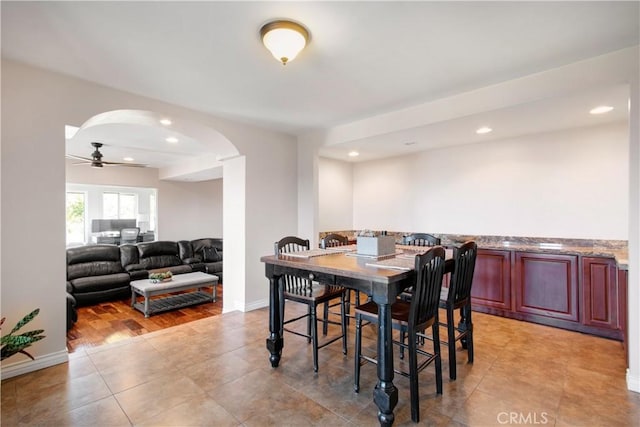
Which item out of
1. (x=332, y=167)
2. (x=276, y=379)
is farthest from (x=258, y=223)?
(x=276, y=379)

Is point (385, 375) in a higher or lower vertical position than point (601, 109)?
lower

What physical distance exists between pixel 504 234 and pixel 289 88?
330 cm

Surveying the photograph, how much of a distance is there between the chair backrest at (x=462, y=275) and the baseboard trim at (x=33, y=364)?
10.4 ft

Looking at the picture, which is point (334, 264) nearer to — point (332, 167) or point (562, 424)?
point (562, 424)

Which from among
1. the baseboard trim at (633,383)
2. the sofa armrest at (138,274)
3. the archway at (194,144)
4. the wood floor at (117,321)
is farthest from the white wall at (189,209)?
the baseboard trim at (633,383)

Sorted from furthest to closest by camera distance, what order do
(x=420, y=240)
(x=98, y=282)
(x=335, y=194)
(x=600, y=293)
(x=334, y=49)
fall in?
(x=335, y=194)
(x=98, y=282)
(x=420, y=240)
(x=600, y=293)
(x=334, y=49)

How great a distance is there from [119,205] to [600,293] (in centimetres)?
877

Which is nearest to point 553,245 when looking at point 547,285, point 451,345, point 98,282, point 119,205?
point 547,285

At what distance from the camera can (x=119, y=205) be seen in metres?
7.42

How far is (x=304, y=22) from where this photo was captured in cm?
193

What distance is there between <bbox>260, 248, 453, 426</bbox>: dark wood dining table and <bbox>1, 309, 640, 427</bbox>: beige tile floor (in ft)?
0.65

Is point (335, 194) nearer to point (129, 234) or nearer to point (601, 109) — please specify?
point (601, 109)

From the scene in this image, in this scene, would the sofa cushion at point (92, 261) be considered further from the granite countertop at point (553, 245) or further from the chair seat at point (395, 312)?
the granite countertop at point (553, 245)

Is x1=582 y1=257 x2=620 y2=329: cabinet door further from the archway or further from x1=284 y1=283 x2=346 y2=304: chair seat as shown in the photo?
the archway
